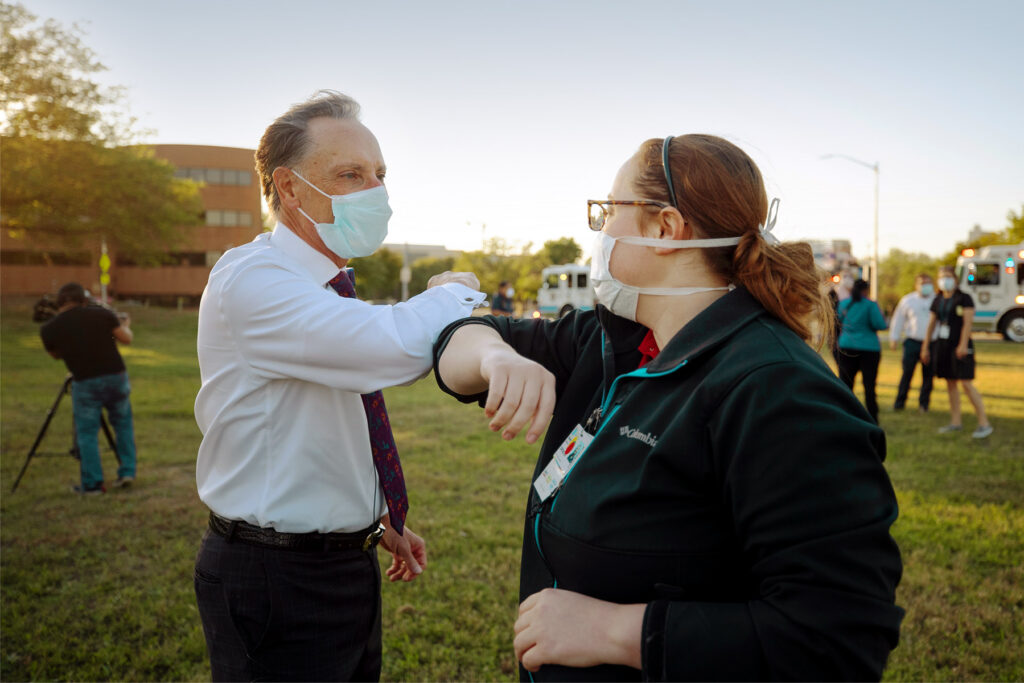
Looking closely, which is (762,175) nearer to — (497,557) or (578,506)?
(578,506)

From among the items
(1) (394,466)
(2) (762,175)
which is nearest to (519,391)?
(2) (762,175)

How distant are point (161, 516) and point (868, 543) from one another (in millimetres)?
6442

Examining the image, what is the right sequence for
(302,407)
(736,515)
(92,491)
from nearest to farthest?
(736,515)
(302,407)
(92,491)

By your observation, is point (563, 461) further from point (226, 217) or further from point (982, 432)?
point (226, 217)

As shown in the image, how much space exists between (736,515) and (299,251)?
156 centimetres

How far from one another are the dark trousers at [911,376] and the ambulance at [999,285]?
50.9 feet

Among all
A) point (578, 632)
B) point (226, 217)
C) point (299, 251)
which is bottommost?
point (578, 632)

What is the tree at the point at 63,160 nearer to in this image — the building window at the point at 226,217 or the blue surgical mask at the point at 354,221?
the building window at the point at 226,217

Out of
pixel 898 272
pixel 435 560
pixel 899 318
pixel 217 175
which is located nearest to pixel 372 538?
pixel 435 560

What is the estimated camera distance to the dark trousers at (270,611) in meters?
1.93

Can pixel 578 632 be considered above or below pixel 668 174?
below

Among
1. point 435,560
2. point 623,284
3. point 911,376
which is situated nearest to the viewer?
point 623,284

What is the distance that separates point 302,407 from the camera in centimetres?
190

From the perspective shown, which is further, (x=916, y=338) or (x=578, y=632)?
(x=916, y=338)
